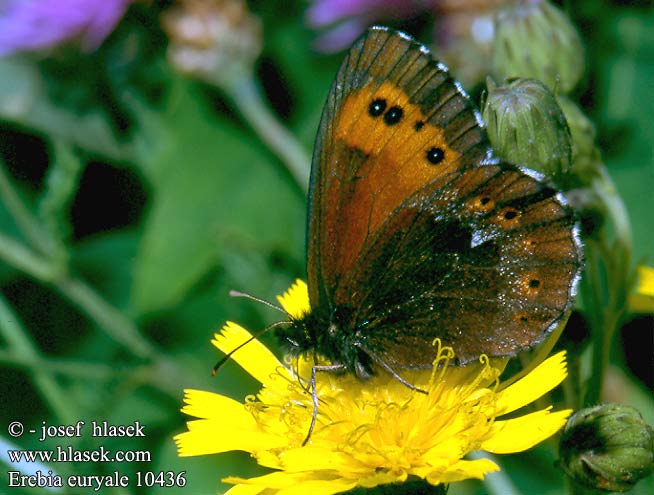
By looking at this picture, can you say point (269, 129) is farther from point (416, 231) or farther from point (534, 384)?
point (534, 384)

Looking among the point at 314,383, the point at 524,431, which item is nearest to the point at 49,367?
the point at 314,383

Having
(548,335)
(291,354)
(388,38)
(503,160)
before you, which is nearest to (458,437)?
(548,335)

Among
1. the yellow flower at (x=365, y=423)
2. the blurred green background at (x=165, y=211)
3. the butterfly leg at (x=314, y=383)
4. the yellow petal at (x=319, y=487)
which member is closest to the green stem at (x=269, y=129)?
the blurred green background at (x=165, y=211)

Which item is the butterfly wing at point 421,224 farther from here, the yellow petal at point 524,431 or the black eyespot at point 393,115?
the yellow petal at point 524,431

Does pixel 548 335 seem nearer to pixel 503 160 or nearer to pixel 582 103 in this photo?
pixel 503 160

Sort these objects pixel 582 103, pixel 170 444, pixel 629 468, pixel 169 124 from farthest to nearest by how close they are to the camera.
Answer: pixel 169 124
pixel 582 103
pixel 170 444
pixel 629 468

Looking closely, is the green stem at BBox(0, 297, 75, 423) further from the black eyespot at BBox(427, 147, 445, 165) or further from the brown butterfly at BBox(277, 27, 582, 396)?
the black eyespot at BBox(427, 147, 445, 165)
